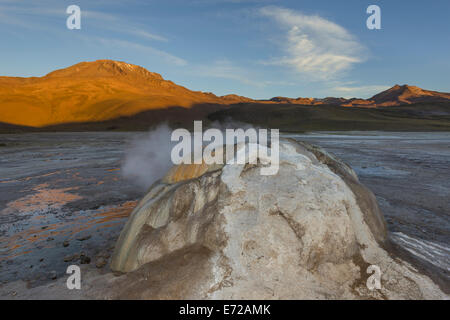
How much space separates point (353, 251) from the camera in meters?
2.43

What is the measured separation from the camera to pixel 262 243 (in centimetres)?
231

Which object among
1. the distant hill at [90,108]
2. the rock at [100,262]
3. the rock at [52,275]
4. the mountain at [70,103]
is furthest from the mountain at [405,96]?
the rock at [52,275]

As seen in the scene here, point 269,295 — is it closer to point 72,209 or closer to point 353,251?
point 353,251

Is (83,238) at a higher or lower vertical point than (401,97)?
lower

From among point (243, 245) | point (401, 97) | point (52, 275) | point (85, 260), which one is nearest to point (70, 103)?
point (85, 260)

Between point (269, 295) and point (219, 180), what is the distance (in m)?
1.08

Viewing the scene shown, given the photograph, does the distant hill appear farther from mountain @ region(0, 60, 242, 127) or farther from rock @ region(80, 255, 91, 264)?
rock @ region(80, 255, 91, 264)

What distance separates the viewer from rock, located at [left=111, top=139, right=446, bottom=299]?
2.11 metres

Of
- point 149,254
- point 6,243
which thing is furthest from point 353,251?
point 6,243

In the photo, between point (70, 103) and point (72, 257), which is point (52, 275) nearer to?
point (72, 257)

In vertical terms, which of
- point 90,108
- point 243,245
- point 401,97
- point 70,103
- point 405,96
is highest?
point 405,96

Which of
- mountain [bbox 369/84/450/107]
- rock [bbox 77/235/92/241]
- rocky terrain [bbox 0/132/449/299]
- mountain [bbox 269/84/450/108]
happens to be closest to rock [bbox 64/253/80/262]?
rocky terrain [bbox 0/132/449/299]

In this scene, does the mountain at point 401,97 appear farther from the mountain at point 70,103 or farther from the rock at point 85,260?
the rock at point 85,260
